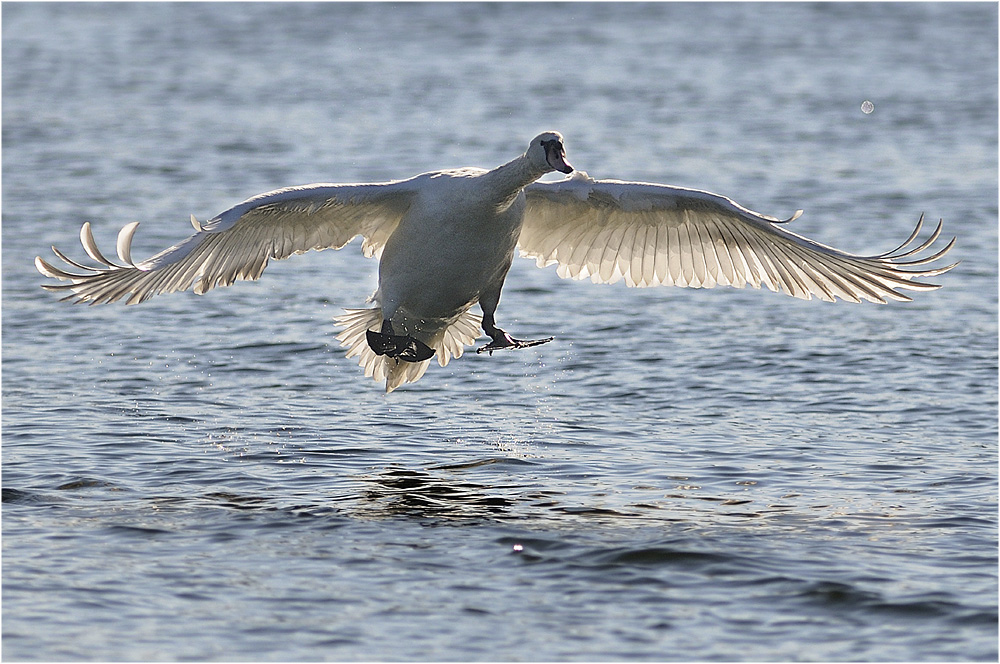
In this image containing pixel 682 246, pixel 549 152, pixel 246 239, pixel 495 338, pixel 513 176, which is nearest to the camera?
pixel 549 152

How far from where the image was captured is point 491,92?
2670 cm

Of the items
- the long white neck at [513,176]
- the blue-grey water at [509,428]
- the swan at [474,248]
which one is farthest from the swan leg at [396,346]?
the long white neck at [513,176]

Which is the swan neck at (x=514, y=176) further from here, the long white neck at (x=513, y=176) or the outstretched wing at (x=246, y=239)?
the outstretched wing at (x=246, y=239)

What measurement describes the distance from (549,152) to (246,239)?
214 centimetres

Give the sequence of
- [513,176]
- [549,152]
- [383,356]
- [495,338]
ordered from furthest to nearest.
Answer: [383,356]
[495,338]
[513,176]
[549,152]

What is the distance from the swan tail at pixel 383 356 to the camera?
11477 mm

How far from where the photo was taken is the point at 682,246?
1105cm

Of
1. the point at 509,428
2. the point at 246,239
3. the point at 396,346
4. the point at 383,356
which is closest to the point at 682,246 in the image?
the point at 509,428

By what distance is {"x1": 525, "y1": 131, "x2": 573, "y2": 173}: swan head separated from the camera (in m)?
9.41

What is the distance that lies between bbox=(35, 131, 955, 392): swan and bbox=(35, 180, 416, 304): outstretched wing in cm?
1

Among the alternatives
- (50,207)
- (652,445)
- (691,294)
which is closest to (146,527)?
(652,445)

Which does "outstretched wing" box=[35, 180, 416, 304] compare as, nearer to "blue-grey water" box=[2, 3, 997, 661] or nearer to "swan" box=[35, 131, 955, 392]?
"swan" box=[35, 131, 955, 392]

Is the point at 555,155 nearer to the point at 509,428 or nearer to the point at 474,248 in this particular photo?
the point at 474,248

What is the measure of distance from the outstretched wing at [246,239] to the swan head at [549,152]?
3.56ft
